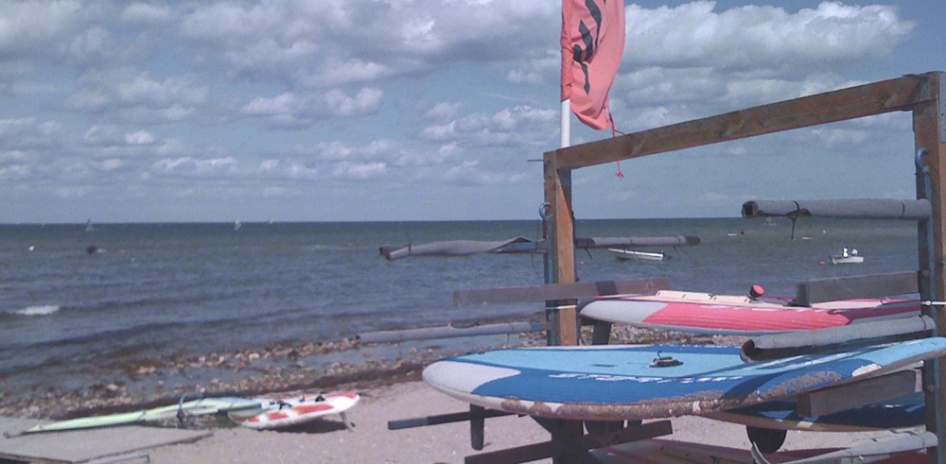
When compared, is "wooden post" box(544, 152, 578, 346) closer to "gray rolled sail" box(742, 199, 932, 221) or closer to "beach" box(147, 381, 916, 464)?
"gray rolled sail" box(742, 199, 932, 221)

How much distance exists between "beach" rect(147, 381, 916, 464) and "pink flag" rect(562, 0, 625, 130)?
4431 mm

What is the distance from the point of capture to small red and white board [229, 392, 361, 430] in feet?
34.4

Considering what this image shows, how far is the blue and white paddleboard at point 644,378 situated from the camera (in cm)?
263

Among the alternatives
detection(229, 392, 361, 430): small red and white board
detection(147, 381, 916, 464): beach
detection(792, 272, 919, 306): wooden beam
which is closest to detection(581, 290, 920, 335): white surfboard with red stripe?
detection(792, 272, 919, 306): wooden beam

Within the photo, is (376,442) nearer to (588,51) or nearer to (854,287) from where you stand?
(588,51)

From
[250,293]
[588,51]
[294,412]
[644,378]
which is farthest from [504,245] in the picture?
[250,293]

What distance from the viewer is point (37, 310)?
88.2ft

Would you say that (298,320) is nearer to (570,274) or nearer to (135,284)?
(135,284)

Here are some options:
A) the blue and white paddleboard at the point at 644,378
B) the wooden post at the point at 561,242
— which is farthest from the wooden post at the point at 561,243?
the blue and white paddleboard at the point at 644,378

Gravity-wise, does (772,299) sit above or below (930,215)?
below

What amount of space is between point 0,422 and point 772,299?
10.00m

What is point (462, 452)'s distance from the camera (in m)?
9.07

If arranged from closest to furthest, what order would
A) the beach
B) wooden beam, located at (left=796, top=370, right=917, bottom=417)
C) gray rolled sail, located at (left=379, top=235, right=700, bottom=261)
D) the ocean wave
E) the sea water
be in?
wooden beam, located at (left=796, top=370, right=917, bottom=417)
gray rolled sail, located at (left=379, top=235, right=700, bottom=261)
the beach
the sea water
the ocean wave

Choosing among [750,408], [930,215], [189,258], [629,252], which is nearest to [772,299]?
[629,252]
